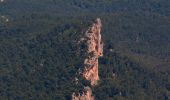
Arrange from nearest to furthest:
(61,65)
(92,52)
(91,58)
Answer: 1. (91,58)
2. (92,52)
3. (61,65)

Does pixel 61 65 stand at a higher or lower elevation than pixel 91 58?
lower

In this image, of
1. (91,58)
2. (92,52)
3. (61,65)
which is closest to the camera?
(91,58)

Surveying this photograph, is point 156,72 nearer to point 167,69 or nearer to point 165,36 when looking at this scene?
point 167,69

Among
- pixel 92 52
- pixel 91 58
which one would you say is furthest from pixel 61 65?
pixel 91 58

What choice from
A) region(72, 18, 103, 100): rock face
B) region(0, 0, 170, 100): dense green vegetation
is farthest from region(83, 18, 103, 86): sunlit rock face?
region(0, 0, 170, 100): dense green vegetation

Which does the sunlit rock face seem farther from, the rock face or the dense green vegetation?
the dense green vegetation

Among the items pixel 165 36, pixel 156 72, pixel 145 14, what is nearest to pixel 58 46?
pixel 156 72

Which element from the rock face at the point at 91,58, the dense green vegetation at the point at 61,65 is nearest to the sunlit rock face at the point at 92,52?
the rock face at the point at 91,58

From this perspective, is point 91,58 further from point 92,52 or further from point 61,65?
point 61,65
